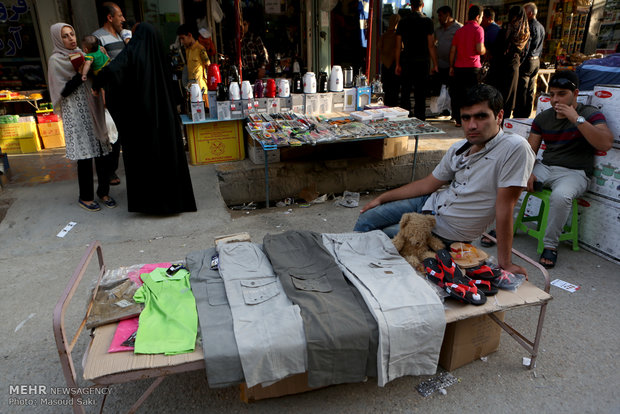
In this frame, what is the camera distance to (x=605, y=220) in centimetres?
395

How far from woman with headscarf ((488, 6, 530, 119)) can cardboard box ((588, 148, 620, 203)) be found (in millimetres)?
3498

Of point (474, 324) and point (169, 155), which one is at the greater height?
point (169, 155)

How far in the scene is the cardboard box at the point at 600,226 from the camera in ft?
12.7

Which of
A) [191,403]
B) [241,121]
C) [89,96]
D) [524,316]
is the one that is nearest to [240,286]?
[191,403]

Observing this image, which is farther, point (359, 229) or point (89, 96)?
point (89, 96)

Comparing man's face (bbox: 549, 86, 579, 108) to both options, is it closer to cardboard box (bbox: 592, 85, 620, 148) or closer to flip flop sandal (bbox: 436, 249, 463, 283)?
cardboard box (bbox: 592, 85, 620, 148)

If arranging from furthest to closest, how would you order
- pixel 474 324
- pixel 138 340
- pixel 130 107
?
1. pixel 130 107
2. pixel 474 324
3. pixel 138 340

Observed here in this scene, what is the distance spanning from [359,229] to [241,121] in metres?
2.95

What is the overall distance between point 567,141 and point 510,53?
3.55 m

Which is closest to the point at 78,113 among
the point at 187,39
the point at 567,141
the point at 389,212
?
the point at 187,39

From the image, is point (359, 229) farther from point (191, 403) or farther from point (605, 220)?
point (605, 220)

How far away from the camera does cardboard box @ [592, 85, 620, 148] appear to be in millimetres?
3752

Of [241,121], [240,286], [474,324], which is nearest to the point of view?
[240,286]

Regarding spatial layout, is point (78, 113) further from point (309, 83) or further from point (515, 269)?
point (515, 269)
